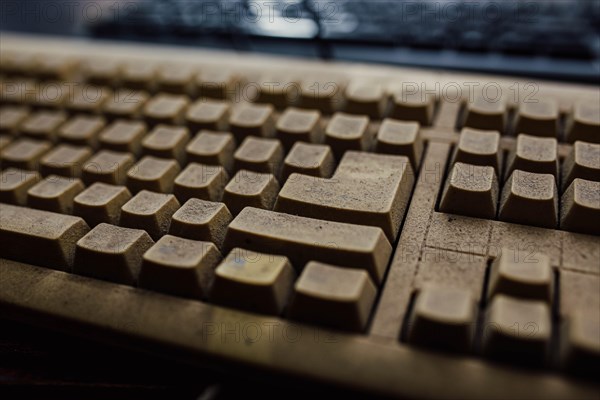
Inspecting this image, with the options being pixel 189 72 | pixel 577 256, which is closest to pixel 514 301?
pixel 577 256

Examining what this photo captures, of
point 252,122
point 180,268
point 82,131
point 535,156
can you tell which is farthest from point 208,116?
point 535,156

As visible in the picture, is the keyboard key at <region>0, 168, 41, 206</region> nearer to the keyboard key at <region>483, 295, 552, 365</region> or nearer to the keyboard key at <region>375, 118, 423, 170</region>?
the keyboard key at <region>375, 118, 423, 170</region>

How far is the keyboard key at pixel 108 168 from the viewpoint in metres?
0.62

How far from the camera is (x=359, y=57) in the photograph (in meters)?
0.83

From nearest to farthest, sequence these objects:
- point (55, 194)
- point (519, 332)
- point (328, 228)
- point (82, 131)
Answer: point (519, 332) → point (328, 228) → point (55, 194) → point (82, 131)

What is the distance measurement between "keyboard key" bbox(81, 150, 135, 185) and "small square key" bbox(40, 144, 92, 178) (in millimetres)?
10

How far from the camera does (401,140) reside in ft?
1.93

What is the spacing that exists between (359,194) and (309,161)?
8 cm

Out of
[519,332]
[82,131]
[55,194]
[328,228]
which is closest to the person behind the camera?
[519,332]

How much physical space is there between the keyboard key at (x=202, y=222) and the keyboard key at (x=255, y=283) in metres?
0.05

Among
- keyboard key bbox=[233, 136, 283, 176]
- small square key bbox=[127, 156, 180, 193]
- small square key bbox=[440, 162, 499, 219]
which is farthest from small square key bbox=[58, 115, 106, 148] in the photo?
small square key bbox=[440, 162, 499, 219]

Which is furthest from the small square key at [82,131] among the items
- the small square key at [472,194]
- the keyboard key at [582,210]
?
the keyboard key at [582,210]

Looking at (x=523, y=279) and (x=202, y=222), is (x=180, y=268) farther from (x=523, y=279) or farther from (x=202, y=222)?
(x=523, y=279)

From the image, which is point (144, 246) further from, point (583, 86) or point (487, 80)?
point (583, 86)
